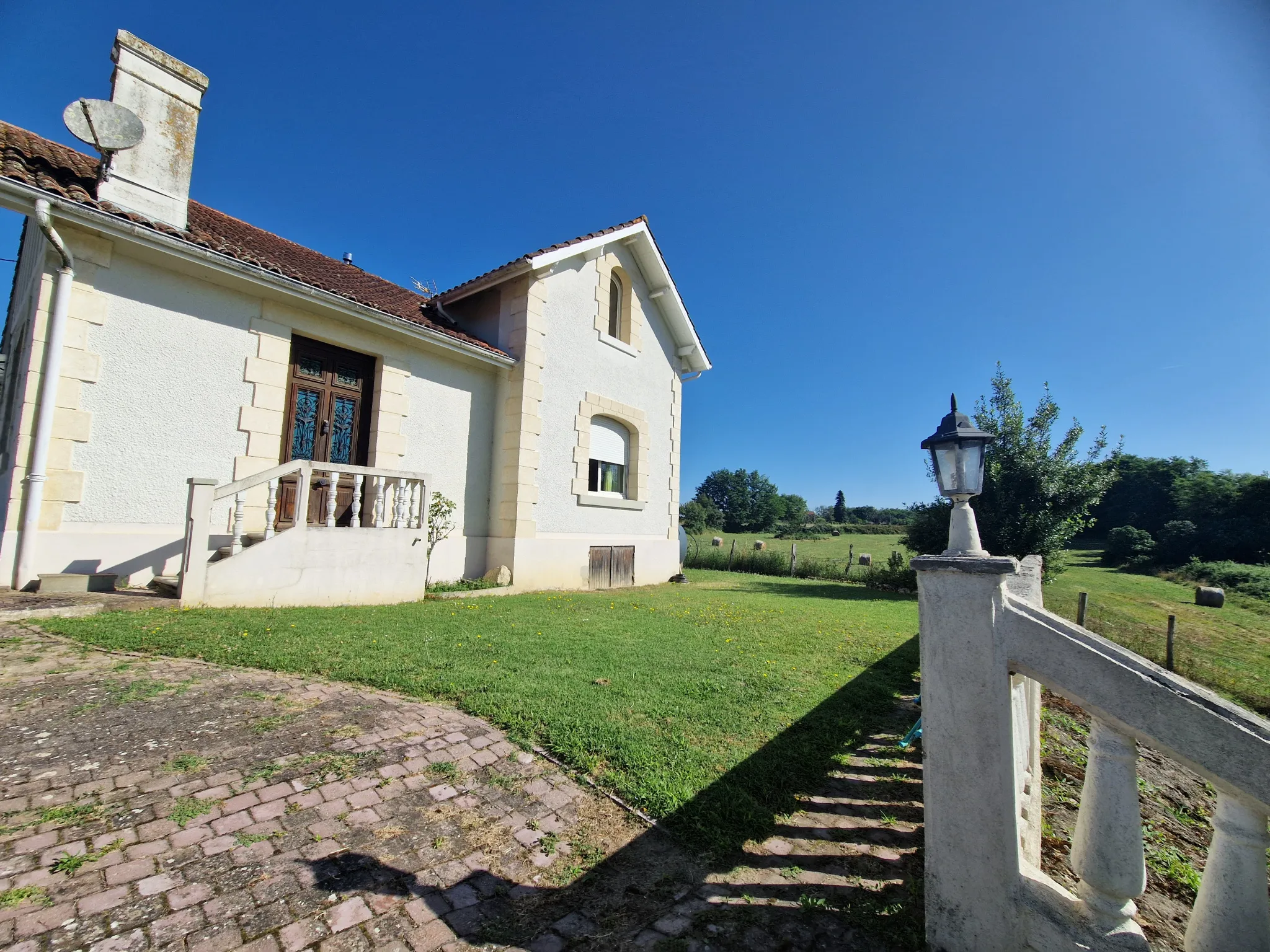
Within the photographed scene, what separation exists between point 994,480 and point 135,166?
18691mm

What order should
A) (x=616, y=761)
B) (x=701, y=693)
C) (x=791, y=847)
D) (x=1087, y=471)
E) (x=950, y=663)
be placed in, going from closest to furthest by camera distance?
(x=950, y=663) < (x=791, y=847) < (x=616, y=761) < (x=701, y=693) < (x=1087, y=471)

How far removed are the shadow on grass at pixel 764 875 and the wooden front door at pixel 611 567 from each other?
8.16m

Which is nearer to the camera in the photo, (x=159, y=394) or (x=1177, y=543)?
(x=159, y=394)

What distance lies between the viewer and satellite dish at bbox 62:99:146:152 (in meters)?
5.96

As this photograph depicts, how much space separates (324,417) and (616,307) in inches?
275

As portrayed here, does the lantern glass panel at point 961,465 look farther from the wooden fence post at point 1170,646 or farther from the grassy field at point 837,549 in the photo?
the grassy field at point 837,549

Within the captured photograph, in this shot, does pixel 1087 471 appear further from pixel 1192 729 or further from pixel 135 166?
pixel 135 166

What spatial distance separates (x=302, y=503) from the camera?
6.31 meters

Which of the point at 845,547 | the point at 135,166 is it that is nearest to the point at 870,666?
the point at 135,166

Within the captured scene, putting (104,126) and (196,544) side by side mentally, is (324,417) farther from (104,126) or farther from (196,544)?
(104,126)

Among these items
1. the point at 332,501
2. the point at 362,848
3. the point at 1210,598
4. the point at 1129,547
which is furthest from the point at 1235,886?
the point at 1129,547

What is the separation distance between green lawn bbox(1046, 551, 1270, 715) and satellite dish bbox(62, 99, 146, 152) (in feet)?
50.8

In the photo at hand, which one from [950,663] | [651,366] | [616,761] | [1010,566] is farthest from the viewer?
[651,366]

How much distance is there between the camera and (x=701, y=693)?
405cm
